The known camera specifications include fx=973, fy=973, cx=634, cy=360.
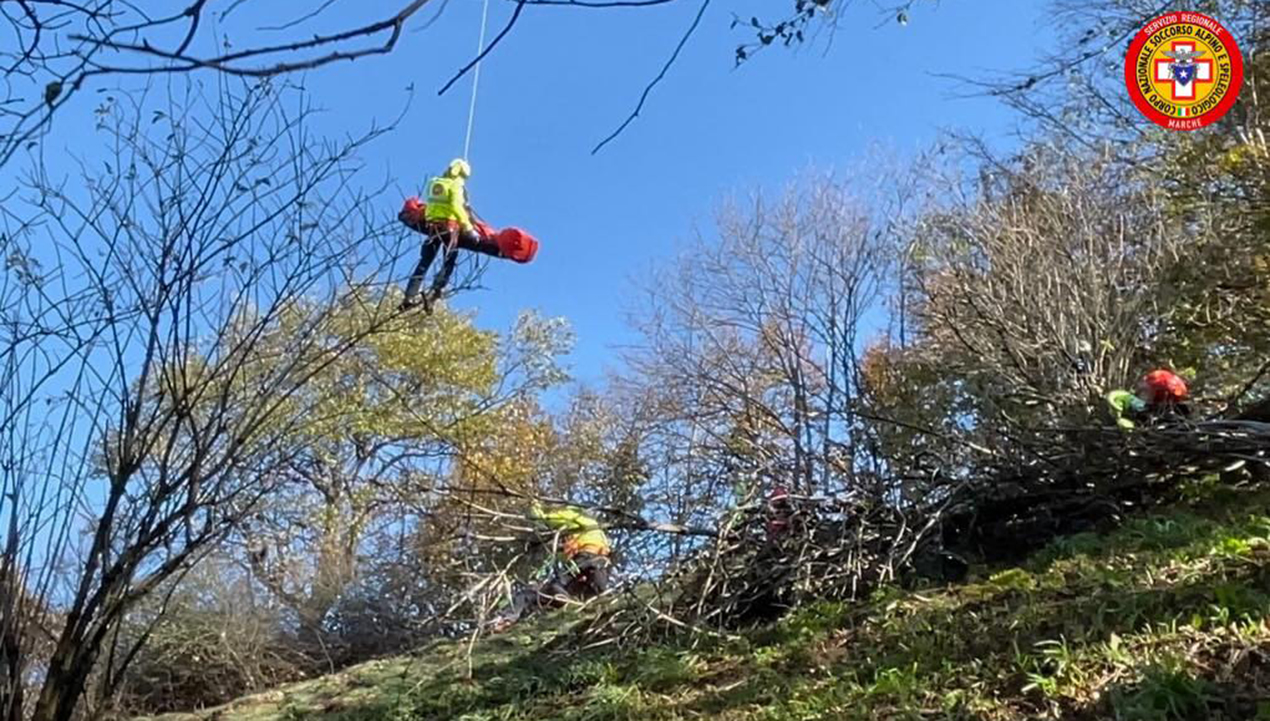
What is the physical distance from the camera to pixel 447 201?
15.3 ft

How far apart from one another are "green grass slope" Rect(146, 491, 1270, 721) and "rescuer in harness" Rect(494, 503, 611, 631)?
21 cm

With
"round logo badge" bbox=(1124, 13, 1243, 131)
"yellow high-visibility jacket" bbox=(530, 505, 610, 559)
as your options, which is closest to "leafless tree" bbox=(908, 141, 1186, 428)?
"round logo badge" bbox=(1124, 13, 1243, 131)

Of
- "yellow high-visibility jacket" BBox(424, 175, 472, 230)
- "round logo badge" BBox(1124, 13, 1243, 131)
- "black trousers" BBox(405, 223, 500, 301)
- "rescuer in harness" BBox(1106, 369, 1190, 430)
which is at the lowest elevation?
"rescuer in harness" BBox(1106, 369, 1190, 430)

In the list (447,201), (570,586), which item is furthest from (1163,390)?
(447,201)

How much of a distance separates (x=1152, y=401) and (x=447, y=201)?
141 inches

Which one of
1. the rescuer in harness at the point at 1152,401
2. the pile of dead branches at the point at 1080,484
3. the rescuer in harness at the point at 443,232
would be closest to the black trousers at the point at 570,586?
the rescuer in harness at the point at 443,232

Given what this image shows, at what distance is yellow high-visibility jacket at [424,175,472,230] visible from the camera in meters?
4.54

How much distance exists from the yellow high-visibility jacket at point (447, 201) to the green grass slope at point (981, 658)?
6.46 ft

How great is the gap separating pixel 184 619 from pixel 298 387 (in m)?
5.06

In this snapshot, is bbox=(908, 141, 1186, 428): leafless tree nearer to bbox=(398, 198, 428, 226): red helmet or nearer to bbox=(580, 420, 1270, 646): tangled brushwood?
bbox=(580, 420, 1270, 646): tangled brushwood

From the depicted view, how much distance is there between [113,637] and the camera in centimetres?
304

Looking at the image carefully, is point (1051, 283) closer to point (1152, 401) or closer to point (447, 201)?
point (1152, 401)

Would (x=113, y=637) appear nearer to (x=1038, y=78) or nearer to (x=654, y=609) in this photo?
(x=654, y=609)

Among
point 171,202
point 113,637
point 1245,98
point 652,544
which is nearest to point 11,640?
A: point 113,637
